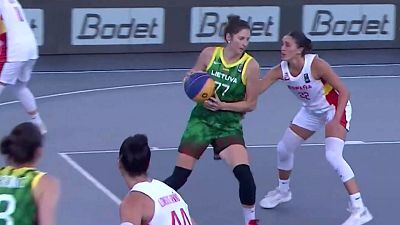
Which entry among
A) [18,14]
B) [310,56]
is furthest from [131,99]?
[310,56]

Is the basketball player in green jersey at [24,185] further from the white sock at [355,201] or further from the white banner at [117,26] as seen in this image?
the white banner at [117,26]

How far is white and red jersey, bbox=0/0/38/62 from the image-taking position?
38.9ft

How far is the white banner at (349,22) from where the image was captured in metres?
18.8

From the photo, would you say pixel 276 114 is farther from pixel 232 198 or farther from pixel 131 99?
pixel 232 198

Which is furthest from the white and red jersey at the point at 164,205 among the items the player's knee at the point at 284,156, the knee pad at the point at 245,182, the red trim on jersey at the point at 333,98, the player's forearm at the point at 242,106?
the player's knee at the point at 284,156

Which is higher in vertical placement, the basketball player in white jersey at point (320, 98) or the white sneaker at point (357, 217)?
the basketball player in white jersey at point (320, 98)

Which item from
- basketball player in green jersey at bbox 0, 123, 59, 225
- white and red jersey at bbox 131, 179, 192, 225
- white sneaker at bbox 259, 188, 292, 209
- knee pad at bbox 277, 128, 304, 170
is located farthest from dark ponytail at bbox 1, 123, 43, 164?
white sneaker at bbox 259, 188, 292, 209

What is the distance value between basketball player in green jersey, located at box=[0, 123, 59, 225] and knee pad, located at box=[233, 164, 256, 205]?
3.16m

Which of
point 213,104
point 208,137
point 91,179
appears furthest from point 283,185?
point 91,179

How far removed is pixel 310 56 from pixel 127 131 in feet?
13.5

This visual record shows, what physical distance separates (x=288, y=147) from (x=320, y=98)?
55 cm

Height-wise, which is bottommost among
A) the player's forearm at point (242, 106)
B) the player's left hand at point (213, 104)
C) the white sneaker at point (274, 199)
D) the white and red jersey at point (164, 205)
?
the white sneaker at point (274, 199)

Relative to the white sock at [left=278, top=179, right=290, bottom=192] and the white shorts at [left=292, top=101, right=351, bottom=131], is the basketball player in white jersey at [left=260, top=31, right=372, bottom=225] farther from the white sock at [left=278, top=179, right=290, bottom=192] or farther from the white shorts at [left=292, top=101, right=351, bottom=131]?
the white sock at [left=278, top=179, right=290, bottom=192]

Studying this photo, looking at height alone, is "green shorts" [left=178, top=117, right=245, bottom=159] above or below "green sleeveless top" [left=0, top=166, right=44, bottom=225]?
below
